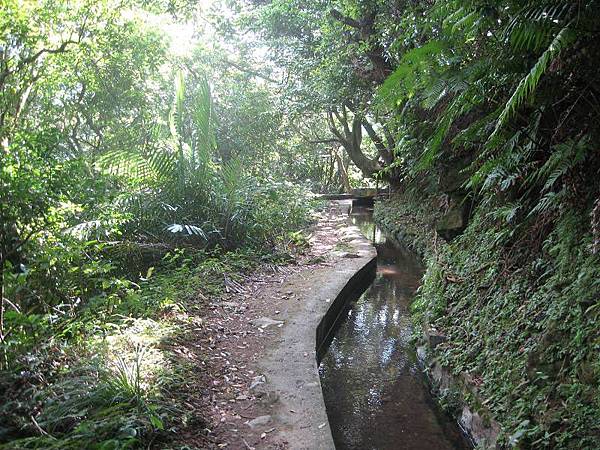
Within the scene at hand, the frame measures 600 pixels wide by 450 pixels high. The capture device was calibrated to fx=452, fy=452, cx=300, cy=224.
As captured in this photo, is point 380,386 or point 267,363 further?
point 380,386

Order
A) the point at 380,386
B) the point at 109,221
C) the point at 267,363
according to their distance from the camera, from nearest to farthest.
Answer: the point at 267,363 → the point at 380,386 → the point at 109,221

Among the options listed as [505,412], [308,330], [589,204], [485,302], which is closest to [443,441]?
[505,412]

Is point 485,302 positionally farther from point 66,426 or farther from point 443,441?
point 66,426

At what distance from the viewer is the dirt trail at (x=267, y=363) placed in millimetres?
2895

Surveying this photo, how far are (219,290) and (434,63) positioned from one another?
3321 mm

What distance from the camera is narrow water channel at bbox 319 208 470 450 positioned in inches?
134

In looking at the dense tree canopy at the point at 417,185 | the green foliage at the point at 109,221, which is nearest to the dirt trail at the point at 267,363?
the green foliage at the point at 109,221

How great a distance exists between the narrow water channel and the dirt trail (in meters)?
0.42

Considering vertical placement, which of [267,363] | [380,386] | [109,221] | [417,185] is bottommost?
[380,386]

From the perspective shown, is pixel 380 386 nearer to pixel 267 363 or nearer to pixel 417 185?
pixel 267 363

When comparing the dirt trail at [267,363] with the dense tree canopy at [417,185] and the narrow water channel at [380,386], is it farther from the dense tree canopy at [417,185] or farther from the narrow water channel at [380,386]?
the dense tree canopy at [417,185]

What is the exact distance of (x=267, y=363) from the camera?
383 cm

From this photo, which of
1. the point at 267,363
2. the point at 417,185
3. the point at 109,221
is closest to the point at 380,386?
the point at 267,363

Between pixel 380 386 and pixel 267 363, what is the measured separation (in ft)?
3.61
